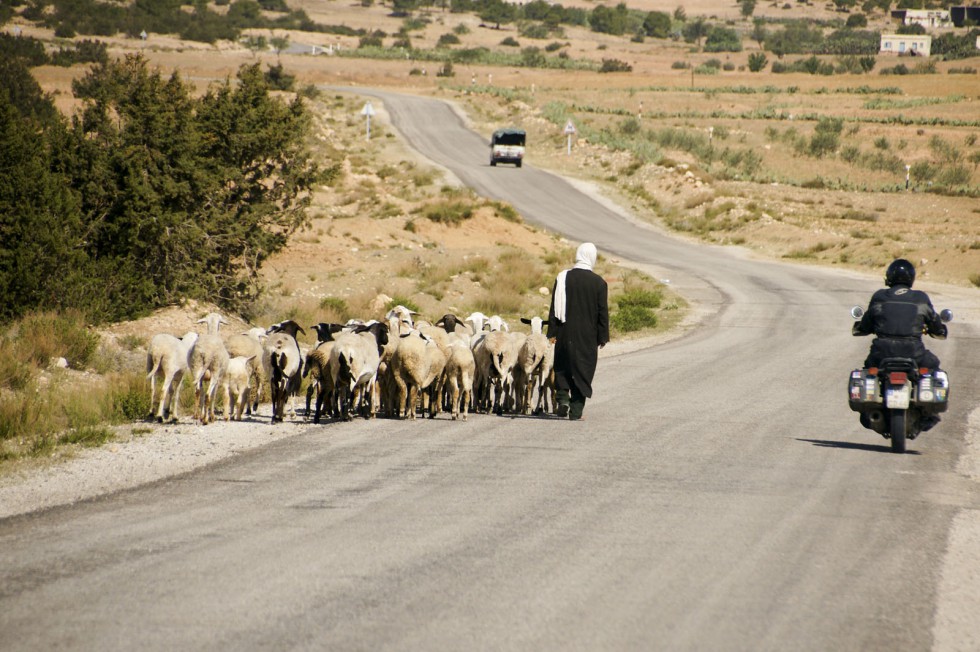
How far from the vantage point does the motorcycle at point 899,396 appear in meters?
12.1

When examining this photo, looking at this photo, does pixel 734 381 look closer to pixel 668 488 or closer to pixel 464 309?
pixel 668 488

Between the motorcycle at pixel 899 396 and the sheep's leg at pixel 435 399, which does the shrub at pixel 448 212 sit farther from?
the motorcycle at pixel 899 396

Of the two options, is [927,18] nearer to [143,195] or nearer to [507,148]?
[507,148]

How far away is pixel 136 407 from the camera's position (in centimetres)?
1409

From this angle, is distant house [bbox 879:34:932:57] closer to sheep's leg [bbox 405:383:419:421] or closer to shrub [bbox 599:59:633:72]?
shrub [bbox 599:59:633:72]

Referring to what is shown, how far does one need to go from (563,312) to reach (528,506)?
17.5 ft

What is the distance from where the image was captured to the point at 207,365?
13.4m

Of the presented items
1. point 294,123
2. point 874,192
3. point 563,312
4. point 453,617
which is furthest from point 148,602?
point 874,192

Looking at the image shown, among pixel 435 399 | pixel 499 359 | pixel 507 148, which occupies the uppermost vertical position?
pixel 507 148

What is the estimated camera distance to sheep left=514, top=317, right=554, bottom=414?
14602 millimetres

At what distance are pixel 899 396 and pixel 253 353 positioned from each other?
765cm

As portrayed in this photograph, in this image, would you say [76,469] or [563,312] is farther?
[563,312]

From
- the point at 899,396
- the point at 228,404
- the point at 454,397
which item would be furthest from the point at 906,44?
the point at 228,404

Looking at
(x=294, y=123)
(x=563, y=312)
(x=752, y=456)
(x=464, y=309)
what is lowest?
(x=464, y=309)
